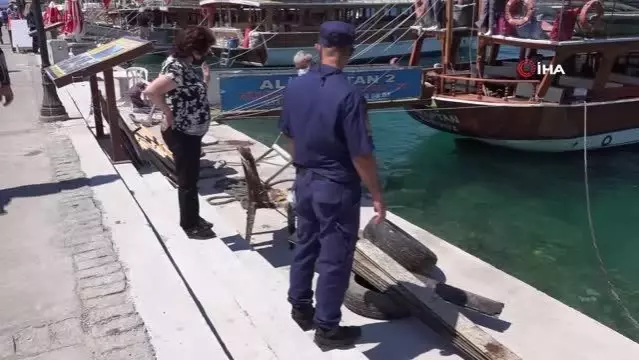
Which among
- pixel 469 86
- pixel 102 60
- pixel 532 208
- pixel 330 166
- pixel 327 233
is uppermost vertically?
pixel 102 60

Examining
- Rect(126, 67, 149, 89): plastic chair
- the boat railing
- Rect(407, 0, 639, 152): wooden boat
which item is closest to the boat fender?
Result: Rect(407, 0, 639, 152): wooden boat

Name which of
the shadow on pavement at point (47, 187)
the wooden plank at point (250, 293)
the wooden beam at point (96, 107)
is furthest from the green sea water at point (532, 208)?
the wooden beam at point (96, 107)

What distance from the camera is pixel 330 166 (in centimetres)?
324

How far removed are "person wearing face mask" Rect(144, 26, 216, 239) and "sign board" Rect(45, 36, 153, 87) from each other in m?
1.81

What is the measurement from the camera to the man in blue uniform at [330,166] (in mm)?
3105

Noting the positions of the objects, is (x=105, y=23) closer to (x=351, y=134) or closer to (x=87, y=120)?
(x=87, y=120)

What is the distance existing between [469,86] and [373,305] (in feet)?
32.3

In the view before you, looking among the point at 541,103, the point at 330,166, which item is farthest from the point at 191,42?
the point at 541,103

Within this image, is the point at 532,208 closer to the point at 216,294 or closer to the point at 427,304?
the point at 427,304

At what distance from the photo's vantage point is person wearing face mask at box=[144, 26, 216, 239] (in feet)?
14.7

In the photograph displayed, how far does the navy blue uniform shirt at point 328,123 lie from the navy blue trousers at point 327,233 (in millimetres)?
78

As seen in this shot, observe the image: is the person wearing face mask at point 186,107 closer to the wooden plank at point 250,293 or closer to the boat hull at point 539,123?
the wooden plank at point 250,293

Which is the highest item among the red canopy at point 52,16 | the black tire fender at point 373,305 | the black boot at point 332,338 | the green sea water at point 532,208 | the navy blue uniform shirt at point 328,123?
the red canopy at point 52,16

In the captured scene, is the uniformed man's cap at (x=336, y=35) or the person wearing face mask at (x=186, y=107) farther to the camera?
the person wearing face mask at (x=186, y=107)
